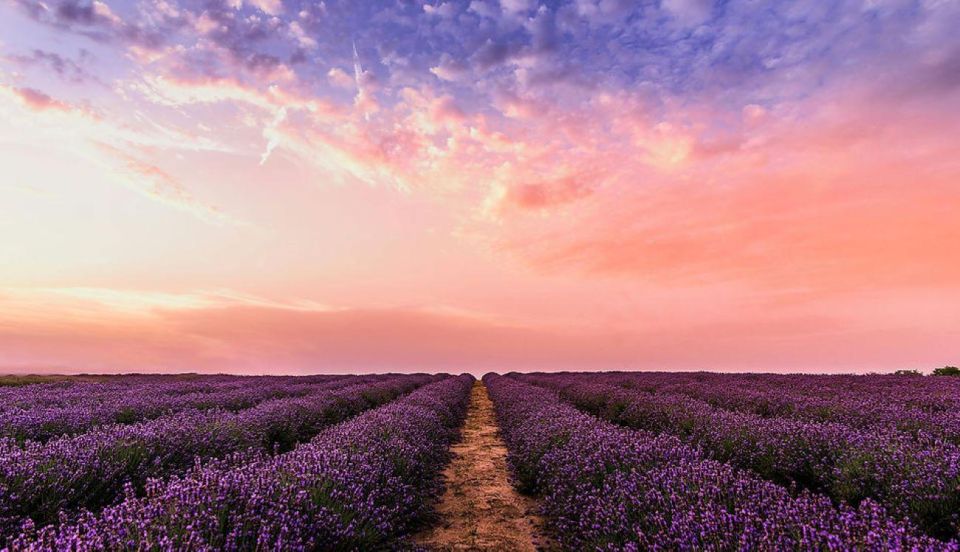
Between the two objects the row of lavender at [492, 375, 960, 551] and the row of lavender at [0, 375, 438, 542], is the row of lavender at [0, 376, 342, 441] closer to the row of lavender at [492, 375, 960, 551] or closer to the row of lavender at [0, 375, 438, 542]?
the row of lavender at [0, 375, 438, 542]

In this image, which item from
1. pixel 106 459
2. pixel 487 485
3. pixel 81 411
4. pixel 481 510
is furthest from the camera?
pixel 81 411

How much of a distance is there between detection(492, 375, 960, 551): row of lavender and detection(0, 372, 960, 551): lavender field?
0.7 inches

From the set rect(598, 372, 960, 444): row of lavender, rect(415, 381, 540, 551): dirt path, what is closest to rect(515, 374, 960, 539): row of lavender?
rect(598, 372, 960, 444): row of lavender

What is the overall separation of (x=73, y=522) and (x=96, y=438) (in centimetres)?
213

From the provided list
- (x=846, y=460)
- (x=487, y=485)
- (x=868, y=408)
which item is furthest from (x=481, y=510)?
(x=868, y=408)

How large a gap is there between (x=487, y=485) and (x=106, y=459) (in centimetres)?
446

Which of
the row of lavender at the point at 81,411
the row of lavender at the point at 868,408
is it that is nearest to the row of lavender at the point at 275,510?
the row of lavender at the point at 81,411

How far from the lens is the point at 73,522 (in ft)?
13.0

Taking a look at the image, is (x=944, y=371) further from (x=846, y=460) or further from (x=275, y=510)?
(x=275, y=510)

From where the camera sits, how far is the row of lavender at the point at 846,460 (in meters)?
4.02

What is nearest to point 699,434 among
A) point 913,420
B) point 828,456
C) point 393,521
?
point 828,456

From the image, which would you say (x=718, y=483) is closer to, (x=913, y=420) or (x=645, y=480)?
(x=645, y=480)

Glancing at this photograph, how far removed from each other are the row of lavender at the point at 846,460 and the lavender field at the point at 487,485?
0.02 metres

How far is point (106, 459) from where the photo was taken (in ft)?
16.6
